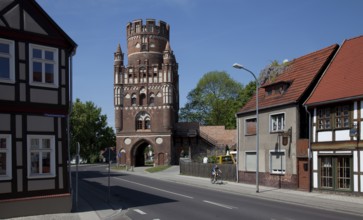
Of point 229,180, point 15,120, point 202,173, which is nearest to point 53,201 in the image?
point 15,120

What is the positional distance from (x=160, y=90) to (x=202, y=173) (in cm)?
2569

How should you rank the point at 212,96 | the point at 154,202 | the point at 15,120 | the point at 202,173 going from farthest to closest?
the point at 212,96 → the point at 202,173 → the point at 154,202 → the point at 15,120

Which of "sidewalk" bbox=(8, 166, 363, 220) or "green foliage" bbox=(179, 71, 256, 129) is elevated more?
"green foliage" bbox=(179, 71, 256, 129)

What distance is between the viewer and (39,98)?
54.7 ft

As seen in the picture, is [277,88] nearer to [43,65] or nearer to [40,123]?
[43,65]

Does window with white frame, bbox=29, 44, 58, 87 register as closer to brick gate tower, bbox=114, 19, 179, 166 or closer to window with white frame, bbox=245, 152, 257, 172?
window with white frame, bbox=245, 152, 257, 172

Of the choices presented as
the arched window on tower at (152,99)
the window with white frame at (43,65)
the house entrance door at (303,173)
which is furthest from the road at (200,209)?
the arched window on tower at (152,99)

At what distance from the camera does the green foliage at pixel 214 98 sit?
8825 cm

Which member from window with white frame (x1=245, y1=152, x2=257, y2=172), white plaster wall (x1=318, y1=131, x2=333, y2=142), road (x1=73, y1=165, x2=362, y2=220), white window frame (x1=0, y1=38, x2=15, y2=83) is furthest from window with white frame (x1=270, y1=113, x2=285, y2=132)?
white window frame (x1=0, y1=38, x2=15, y2=83)

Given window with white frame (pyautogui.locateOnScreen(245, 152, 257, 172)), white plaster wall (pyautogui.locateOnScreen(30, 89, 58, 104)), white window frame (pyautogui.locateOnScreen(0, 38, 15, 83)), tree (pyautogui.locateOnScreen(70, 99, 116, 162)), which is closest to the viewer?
white window frame (pyautogui.locateOnScreen(0, 38, 15, 83))

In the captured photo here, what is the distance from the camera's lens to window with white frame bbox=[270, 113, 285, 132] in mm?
28344

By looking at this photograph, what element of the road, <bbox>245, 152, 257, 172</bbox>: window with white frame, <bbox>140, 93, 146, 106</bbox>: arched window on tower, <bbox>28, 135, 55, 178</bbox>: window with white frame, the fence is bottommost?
the fence

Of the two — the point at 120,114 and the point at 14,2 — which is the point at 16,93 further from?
the point at 120,114

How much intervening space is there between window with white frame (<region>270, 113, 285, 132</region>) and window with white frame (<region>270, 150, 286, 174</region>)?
1527 millimetres
